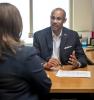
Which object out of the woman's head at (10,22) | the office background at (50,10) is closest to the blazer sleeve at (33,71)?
the woman's head at (10,22)

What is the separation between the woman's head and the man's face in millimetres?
1781

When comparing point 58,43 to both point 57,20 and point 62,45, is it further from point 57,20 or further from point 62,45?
point 57,20

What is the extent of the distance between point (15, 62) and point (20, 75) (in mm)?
85

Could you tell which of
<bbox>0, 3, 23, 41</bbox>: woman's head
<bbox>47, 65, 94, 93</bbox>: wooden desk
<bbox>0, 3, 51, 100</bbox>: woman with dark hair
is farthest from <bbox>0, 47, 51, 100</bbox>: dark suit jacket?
<bbox>47, 65, 94, 93</bbox>: wooden desk

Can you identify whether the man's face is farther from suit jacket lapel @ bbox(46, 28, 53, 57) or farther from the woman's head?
the woman's head

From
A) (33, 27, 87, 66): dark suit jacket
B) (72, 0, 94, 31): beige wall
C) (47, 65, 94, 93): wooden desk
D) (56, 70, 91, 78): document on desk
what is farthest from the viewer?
(72, 0, 94, 31): beige wall

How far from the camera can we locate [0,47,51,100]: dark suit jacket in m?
1.63

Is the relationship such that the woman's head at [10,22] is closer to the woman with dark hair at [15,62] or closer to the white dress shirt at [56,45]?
the woman with dark hair at [15,62]

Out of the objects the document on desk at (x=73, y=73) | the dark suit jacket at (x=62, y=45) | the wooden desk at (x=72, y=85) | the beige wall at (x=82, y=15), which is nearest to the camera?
the wooden desk at (x=72, y=85)

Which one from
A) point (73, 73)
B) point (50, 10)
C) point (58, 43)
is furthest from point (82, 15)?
point (73, 73)

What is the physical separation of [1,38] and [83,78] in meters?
1.06

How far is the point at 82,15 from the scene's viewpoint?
17.5ft

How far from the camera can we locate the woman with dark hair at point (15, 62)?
1.59m

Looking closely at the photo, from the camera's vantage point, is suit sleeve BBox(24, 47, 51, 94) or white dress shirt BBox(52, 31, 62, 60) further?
white dress shirt BBox(52, 31, 62, 60)
